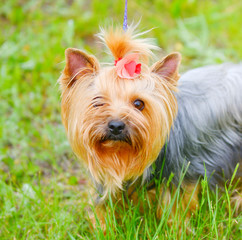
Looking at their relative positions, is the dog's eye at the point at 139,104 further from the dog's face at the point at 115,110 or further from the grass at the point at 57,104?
the grass at the point at 57,104

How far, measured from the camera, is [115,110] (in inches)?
81.6

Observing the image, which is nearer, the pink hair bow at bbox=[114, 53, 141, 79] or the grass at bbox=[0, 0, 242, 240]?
the pink hair bow at bbox=[114, 53, 141, 79]

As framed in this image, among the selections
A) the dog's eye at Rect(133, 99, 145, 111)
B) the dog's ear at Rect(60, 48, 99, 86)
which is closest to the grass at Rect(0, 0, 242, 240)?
the dog's ear at Rect(60, 48, 99, 86)

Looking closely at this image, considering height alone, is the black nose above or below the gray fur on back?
above

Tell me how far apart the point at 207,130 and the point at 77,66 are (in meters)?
0.91

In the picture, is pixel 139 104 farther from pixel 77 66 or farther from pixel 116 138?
pixel 77 66

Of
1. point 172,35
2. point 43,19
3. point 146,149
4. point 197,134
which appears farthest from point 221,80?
point 43,19

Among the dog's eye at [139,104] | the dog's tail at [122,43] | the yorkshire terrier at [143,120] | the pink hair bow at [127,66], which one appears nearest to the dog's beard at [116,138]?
the yorkshire terrier at [143,120]

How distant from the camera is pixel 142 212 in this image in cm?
261

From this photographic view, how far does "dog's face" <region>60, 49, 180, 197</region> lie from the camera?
2082 mm

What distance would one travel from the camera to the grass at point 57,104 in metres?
2.47

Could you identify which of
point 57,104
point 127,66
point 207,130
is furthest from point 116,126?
point 57,104

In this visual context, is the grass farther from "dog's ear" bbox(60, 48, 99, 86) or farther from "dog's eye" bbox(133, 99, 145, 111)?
"dog's eye" bbox(133, 99, 145, 111)

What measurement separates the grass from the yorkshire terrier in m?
0.16
